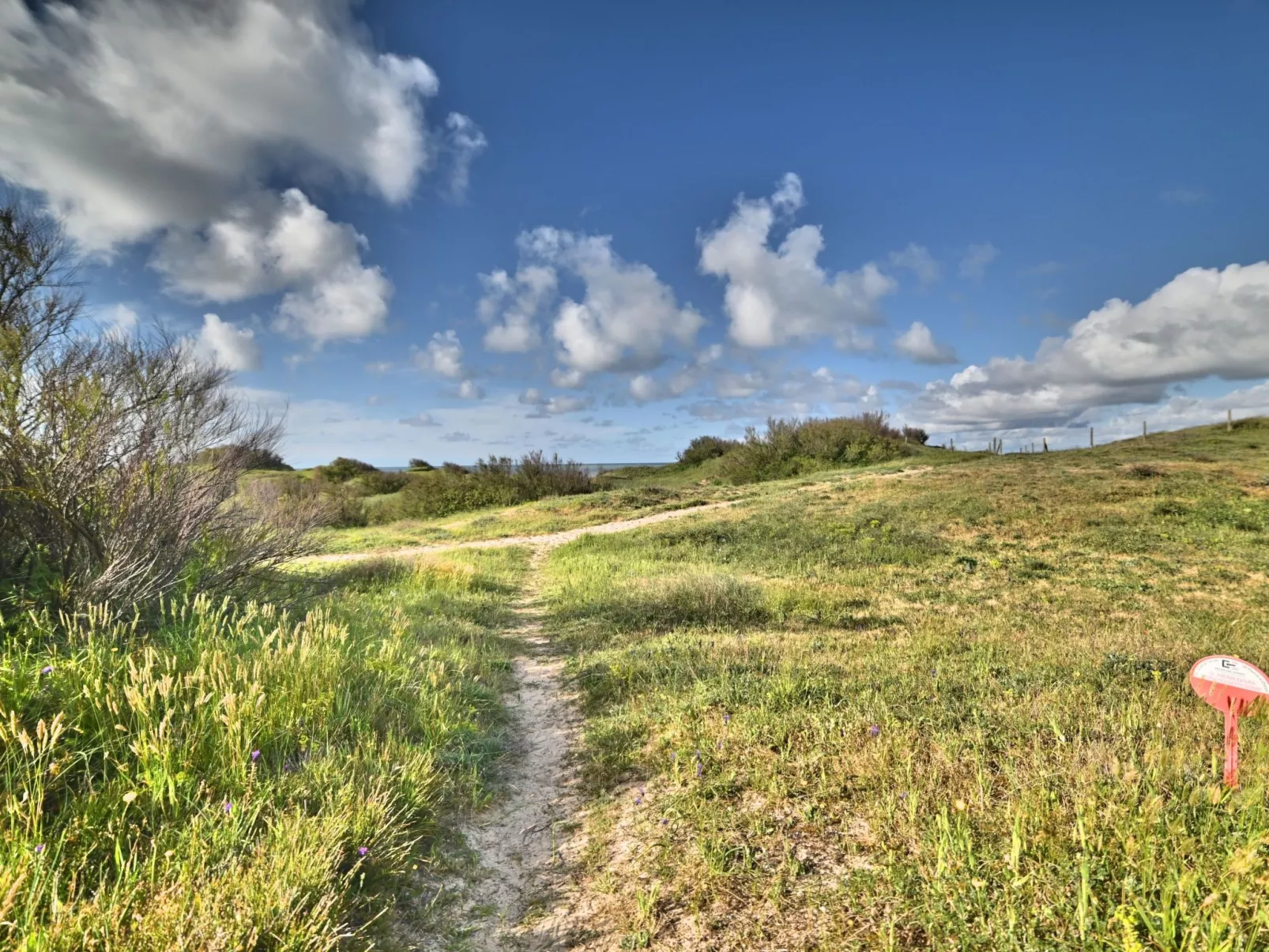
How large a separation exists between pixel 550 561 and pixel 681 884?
13950 millimetres

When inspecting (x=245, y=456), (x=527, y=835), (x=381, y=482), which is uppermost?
(x=381, y=482)

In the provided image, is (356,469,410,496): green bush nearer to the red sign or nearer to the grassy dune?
the grassy dune

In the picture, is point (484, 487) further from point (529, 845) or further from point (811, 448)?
point (529, 845)

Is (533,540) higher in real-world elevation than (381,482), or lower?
lower

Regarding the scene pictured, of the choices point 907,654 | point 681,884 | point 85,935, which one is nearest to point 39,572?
point 85,935

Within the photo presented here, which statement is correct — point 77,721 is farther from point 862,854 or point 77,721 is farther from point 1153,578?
point 1153,578

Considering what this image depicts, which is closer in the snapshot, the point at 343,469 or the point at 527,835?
the point at 527,835

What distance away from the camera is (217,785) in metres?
3.47

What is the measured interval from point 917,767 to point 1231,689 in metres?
1.71

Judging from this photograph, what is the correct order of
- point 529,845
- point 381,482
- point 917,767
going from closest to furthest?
point 917,767 → point 529,845 → point 381,482

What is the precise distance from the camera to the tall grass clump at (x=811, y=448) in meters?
42.7

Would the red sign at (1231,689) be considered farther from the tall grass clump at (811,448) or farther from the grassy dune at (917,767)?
the tall grass clump at (811,448)

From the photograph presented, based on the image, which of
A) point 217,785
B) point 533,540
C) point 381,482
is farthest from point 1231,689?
point 381,482

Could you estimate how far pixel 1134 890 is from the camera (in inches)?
102
